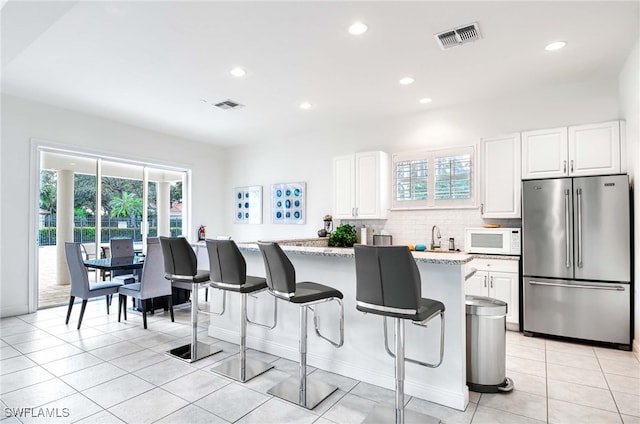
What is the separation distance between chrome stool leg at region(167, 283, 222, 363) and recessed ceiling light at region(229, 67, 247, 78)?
7.61 ft

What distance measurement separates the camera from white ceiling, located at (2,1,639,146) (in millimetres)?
2721

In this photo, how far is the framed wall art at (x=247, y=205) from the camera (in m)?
7.09

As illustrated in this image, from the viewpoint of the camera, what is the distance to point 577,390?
2598mm

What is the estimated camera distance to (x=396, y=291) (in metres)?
1.90

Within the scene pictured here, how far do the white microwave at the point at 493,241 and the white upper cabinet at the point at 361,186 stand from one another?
52.9 inches

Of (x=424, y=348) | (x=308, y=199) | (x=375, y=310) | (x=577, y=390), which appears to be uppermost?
(x=308, y=199)

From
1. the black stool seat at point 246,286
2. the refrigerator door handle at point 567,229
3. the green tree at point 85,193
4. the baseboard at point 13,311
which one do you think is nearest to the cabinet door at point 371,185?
the refrigerator door handle at point 567,229

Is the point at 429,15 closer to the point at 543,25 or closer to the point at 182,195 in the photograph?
the point at 543,25

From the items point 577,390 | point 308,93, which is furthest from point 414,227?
point 577,390

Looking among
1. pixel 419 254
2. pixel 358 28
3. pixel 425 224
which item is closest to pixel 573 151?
pixel 425 224

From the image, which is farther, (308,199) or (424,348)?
(308,199)

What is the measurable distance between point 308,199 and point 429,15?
3961 millimetres

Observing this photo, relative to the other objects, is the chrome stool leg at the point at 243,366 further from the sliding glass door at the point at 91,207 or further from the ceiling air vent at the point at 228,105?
the sliding glass door at the point at 91,207

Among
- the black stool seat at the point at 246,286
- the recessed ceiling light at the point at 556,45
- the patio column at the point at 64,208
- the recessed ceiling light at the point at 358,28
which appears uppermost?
the recessed ceiling light at the point at 358,28
